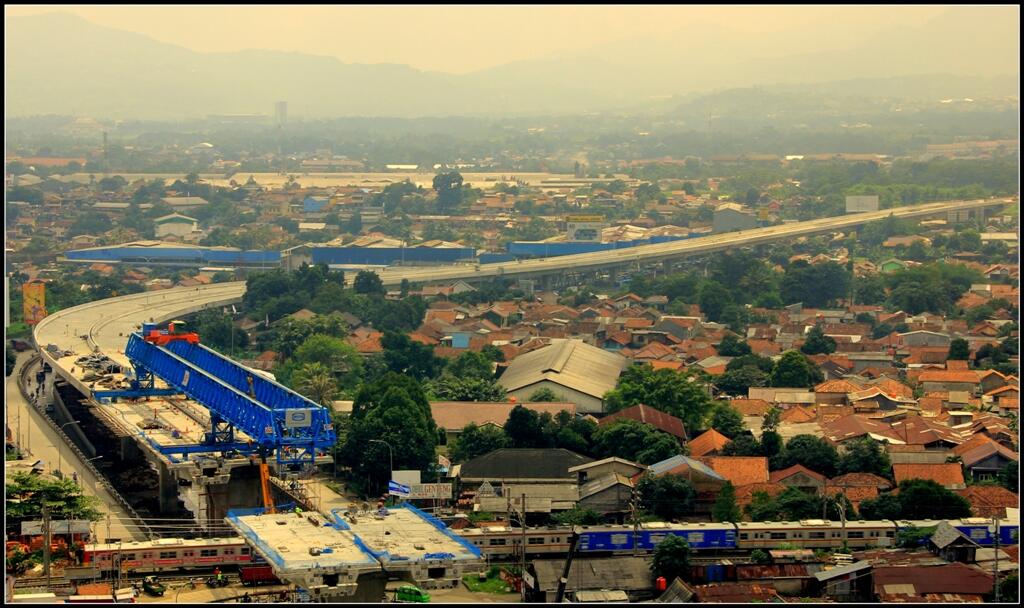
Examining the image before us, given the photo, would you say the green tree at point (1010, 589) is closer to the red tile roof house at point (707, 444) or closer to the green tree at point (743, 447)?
the green tree at point (743, 447)

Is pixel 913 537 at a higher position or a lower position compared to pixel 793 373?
higher

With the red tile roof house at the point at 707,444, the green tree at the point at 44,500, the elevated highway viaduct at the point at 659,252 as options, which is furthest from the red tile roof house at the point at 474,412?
the elevated highway viaduct at the point at 659,252

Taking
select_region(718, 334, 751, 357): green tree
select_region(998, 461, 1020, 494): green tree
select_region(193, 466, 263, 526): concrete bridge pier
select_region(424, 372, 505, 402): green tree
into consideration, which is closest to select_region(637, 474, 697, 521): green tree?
select_region(998, 461, 1020, 494): green tree

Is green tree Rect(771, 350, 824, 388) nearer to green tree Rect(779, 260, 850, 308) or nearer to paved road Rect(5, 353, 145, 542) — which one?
green tree Rect(779, 260, 850, 308)

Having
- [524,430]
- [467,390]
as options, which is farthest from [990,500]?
[467,390]

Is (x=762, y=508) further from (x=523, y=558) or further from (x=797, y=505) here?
(x=523, y=558)

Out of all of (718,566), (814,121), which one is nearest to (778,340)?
(718,566)

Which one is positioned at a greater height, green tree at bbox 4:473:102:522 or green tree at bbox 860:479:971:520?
green tree at bbox 4:473:102:522
